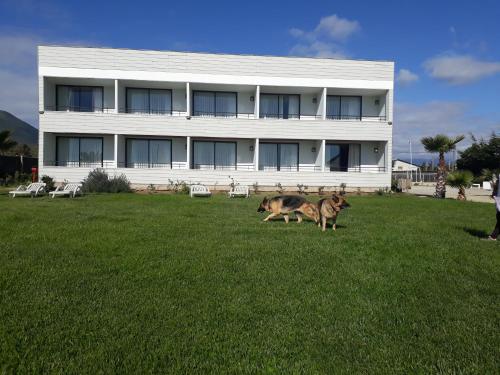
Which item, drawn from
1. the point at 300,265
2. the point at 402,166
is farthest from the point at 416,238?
the point at 402,166

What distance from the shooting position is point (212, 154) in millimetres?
26172

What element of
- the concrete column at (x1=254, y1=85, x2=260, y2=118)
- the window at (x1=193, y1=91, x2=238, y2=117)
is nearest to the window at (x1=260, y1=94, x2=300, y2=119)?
the concrete column at (x1=254, y1=85, x2=260, y2=118)

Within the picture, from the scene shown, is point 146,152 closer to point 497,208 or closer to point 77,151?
point 77,151

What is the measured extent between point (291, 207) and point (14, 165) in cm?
2498

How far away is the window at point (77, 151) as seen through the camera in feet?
82.6

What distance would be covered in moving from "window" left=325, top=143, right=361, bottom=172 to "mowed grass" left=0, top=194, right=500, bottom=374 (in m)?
18.6

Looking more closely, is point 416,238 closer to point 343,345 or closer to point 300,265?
point 300,265

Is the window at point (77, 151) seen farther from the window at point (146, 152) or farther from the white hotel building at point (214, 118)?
the window at point (146, 152)

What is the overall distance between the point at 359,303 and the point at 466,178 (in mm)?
19863

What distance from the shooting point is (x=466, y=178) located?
71.8ft

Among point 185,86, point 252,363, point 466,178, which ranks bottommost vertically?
point 252,363

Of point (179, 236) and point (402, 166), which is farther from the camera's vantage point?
point (402, 166)

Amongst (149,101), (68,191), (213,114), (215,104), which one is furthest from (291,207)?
(149,101)

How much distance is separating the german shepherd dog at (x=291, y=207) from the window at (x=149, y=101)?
656 inches
